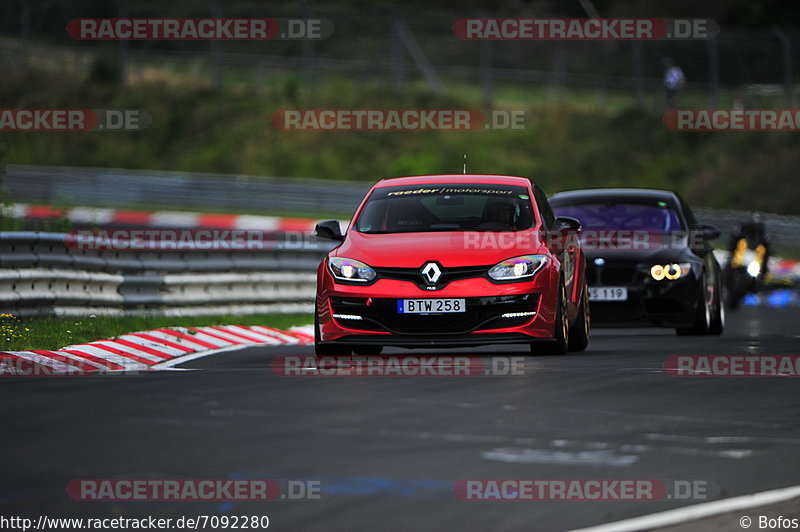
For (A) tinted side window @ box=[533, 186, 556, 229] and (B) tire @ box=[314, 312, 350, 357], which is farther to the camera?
(A) tinted side window @ box=[533, 186, 556, 229]

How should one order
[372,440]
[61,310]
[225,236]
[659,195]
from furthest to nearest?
1. [225,236]
2. [659,195]
3. [61,310]
4. [372,440]

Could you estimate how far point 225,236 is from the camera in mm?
20719

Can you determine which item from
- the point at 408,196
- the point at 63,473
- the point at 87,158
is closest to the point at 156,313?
the point at 408,196

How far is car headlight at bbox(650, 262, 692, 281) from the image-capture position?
1647cm

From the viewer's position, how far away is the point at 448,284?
1270 cm

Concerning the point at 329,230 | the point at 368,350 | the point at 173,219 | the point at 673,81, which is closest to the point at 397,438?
the point at 329,230

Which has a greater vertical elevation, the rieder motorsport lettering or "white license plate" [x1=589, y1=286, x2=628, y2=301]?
the rieder motorsport lettering

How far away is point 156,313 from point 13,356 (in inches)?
228

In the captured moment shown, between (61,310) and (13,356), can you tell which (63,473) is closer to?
(13,356)

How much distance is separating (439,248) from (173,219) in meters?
26.7

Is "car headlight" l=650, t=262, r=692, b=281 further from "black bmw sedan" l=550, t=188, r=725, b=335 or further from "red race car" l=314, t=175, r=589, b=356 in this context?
"red race car" l=314, t=175, r=589, b=356

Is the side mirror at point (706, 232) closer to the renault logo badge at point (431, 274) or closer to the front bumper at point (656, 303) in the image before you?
the front bumper at point (656, 303)

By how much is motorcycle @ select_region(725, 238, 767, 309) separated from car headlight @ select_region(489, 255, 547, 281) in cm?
1195

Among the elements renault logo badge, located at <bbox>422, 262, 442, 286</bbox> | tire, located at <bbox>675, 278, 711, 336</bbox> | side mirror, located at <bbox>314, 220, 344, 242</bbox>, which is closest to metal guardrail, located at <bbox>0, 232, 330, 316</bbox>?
side mirror, located at <bbox>314, 220, 344, 242</bbox>
